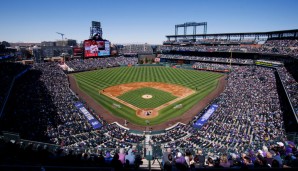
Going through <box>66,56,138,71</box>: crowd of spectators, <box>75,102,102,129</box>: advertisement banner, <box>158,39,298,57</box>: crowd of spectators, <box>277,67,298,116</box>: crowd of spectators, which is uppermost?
<box>158,39,298,57</box>: crowd of spectators

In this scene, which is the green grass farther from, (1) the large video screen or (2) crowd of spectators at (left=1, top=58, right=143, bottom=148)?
(1) the large video screen

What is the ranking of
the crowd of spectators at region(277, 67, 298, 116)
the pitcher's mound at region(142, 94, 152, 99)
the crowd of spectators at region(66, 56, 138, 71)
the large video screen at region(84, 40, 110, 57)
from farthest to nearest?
the large video screen at region(84, 40, 110, 57), the crowd of spectators at region(66, 56, 138, 71), the pitcher's mound at region(142, 94, 152, 99), the crowd of spectators at region(277, 67, 298, 116)

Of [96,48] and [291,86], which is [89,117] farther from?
[96,48]

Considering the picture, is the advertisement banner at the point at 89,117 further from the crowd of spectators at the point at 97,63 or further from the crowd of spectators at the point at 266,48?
the crowd of spectators at the point at 266,48

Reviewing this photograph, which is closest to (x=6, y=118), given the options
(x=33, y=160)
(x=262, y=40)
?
(x=33, y=160)

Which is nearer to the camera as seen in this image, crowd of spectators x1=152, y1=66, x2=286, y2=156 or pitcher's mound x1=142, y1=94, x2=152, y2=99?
crowd of spectators x1=152, y1=66, x2=286, y2=156

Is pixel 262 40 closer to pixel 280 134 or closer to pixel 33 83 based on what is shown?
pixel 280 134

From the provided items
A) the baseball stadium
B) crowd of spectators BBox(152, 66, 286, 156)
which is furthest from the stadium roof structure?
crowd of spectators BBox(152, 66, 286, 156)
